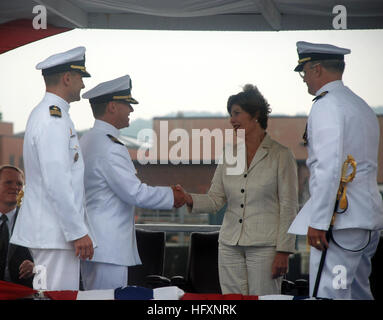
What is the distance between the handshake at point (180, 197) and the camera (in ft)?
11.5

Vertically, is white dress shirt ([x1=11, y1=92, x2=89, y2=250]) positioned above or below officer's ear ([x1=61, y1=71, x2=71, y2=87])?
below

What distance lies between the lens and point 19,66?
3525 mm

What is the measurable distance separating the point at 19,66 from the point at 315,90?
1.62m

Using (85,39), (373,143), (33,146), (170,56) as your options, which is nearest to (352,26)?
(373,143)

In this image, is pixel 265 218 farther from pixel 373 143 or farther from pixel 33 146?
pixel 33 146

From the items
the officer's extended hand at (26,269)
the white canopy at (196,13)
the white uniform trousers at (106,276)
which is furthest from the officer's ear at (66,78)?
the officer's extended hand at (26,269)

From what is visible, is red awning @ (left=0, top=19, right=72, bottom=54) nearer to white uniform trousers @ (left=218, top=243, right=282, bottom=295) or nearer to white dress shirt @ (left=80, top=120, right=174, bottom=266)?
white dress shirt @ (left=80, top=120, right=174, bottom=266)

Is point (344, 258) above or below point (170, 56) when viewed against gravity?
below

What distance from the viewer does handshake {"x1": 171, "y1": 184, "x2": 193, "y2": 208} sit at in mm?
3514

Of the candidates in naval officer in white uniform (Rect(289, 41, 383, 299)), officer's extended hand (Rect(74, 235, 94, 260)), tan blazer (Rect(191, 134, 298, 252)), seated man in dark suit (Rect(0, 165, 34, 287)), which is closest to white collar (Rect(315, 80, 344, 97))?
naval officer in white uniform (Rect(289, 41, 383, 299))

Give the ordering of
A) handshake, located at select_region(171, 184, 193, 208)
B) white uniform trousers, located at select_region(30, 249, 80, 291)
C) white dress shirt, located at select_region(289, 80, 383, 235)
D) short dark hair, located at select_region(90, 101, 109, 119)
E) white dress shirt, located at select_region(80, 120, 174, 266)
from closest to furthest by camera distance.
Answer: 1. white dress shirt, located at select_region(289, 80, 383, 235)
2. white uniform trousers, located at select_region(30, 249, 80, 291)
3. white dress shirt, located at select_region(80, 120, 174, 266)
4. short dark hair, located at select_region(90, 101, 109, 119)
5. handshake, located at select_region(171, 184, 193, 208)

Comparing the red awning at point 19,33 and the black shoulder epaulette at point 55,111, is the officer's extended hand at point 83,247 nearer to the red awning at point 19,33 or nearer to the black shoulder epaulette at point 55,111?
the black shoulder epaulette at point 55,111

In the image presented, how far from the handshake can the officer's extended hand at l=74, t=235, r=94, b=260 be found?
62 cm
